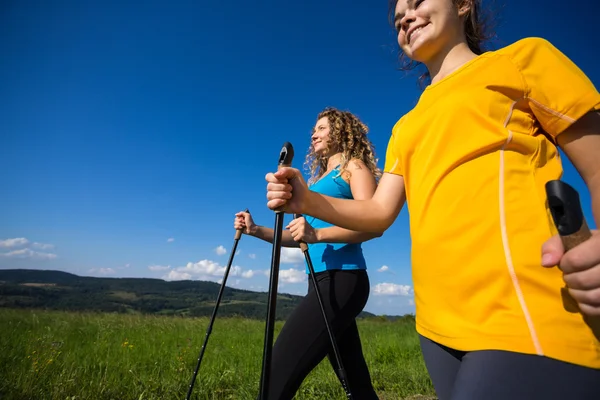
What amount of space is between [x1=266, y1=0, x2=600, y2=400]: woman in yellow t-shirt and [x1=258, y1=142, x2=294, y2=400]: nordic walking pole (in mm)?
136

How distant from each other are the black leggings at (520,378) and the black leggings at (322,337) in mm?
1430

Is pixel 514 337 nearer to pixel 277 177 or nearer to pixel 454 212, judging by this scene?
pixel 454 212

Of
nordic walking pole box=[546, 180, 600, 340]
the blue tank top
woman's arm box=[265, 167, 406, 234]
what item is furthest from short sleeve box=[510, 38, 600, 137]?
the blue tank top

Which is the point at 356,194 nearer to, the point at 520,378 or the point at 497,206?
the point at 497,206

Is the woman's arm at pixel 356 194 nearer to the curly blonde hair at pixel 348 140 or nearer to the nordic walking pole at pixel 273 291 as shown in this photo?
the curly blonde hair at pixel 348 140

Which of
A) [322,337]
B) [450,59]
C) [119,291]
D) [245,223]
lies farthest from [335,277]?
[119,291]

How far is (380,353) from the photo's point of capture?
7676mm

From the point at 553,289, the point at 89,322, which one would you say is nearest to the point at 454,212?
the point at 553,289

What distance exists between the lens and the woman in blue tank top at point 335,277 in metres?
2.50

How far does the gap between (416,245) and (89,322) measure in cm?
951

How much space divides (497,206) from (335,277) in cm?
175

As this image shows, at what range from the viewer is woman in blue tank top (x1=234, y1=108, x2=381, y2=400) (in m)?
2.50

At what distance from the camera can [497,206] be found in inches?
46.7

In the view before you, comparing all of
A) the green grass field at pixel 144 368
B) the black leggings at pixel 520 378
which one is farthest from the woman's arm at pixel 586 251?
the green grass field at pixel 144 368
